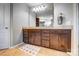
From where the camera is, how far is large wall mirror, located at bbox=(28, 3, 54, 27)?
1504 millimetres

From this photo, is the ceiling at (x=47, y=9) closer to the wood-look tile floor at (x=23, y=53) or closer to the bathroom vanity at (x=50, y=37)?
the bathroom vanity at (x=50, y=37)

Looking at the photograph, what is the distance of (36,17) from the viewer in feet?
4.99

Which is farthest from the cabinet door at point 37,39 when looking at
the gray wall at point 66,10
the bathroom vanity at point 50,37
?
the gray wall at point 66,10

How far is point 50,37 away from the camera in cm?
154

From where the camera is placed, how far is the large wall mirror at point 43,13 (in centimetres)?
150

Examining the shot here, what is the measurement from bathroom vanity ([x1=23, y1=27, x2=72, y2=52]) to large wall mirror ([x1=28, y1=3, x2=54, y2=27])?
57mm

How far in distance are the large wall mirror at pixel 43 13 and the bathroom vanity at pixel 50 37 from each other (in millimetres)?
57

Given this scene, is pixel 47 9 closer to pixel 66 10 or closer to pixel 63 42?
pixel 66 10

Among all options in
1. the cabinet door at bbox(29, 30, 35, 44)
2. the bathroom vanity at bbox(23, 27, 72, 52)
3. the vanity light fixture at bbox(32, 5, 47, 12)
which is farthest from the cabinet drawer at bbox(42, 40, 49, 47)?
the vanity light fixture at bbox(32, 5, 47, 12)

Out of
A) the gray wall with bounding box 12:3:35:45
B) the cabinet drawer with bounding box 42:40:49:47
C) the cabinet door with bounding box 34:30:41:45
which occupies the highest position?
the gray wall with bounding box 12:3:35:45

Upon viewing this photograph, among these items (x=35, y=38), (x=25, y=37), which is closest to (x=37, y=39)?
(x=35, y=38)

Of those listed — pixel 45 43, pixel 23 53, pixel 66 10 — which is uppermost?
pixel 66 10

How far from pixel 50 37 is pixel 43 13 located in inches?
11.4

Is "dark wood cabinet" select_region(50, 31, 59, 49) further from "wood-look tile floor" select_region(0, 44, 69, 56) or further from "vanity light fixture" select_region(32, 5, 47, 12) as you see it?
"vanity light fixture" select_region(32, 5, 47, 12)
